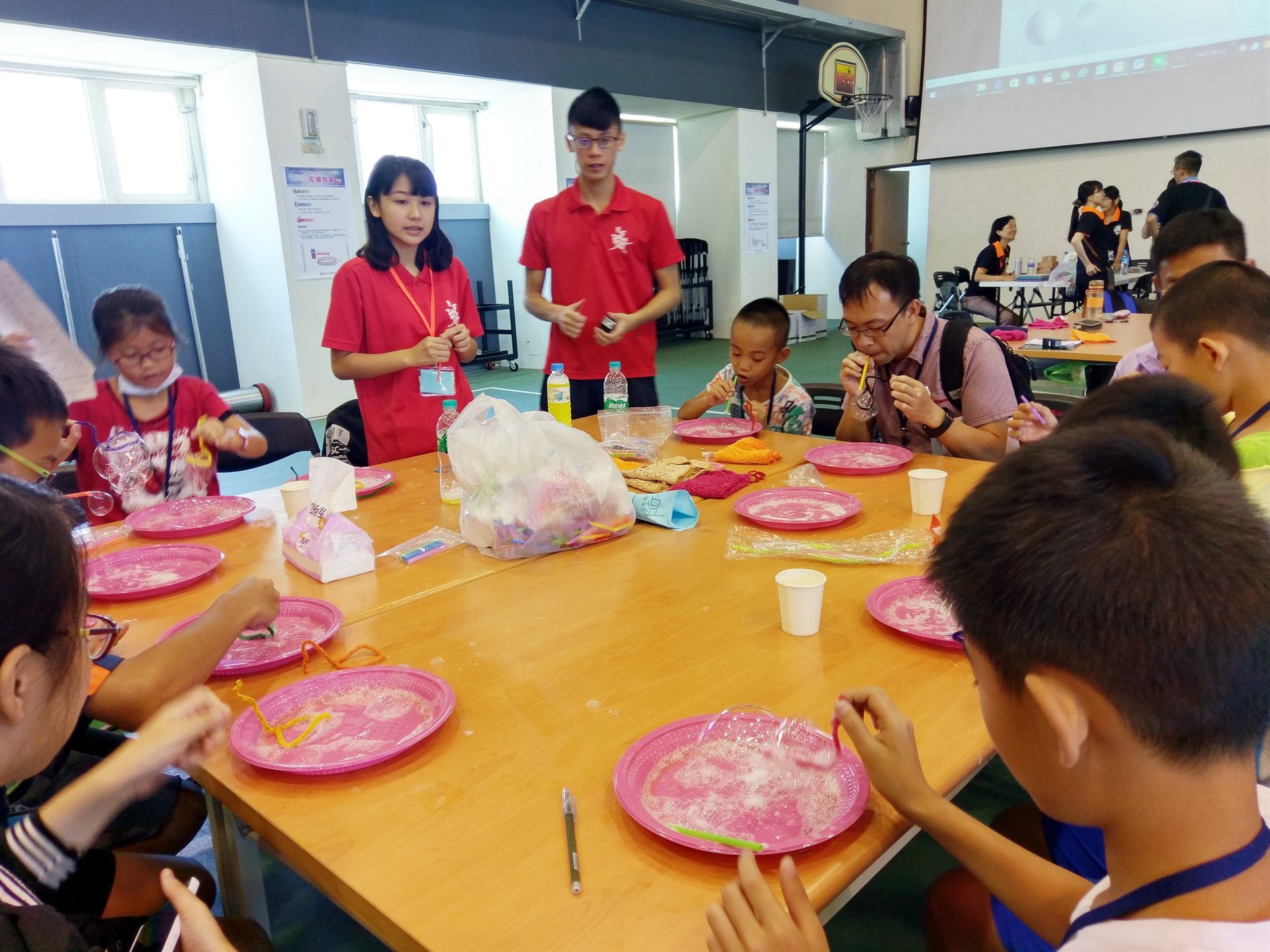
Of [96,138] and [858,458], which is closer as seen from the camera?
[858,458]

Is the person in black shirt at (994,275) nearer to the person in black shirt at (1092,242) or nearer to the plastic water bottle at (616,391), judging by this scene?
the person in black shirt at (1092,242)

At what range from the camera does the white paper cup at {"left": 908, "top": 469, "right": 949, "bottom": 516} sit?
1.75m

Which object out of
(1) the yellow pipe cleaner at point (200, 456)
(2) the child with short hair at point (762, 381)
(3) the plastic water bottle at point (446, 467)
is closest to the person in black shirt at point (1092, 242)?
(2) the child with short hair at point (762, 381)

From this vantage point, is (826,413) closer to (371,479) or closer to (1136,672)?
(371,479)

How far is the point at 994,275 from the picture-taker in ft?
27.1

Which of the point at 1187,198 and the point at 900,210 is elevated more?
the point at 900,210

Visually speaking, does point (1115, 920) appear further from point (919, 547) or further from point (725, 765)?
point (919, 547)

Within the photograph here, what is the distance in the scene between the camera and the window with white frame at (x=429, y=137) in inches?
314

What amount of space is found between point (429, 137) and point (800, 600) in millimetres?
8337

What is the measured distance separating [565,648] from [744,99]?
9.61 m

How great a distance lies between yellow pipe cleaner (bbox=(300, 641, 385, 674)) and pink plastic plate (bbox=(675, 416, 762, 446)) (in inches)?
57.3

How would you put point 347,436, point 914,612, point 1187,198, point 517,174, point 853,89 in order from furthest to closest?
point 853,89 → point 517,174 → point 1187,198 → point 347,436 → point 914,612

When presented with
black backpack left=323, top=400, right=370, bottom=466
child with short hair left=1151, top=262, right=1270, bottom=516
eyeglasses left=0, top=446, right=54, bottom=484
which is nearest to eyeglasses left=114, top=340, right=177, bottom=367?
eyeglasses left=0, top=446, right=54, bottom=484

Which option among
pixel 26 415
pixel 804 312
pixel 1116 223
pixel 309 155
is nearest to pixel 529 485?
pixel 26 415
